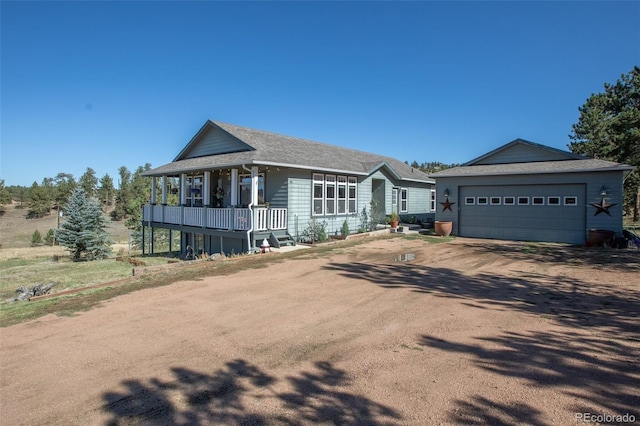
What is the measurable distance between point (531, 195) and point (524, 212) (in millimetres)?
819

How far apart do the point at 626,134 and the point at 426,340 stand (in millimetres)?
17585

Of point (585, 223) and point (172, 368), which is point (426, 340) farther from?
point (585, 223)

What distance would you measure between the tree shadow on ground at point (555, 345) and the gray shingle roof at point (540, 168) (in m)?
8.50

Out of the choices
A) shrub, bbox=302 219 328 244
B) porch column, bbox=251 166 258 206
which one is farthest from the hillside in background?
porch column, bbox=251 166 258 206

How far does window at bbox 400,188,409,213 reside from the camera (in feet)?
73.2

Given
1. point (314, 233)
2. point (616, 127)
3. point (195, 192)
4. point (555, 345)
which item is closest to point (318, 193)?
point (314, 233)

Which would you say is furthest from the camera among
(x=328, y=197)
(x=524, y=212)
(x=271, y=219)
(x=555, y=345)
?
(x=328, y=197)

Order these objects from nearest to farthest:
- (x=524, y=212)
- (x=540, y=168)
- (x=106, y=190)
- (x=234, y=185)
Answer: (x=234, y=185) → (x=540, y=168) → (x=524, y=212) → (x=106, y=190)

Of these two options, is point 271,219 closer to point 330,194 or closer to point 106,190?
point 330,194

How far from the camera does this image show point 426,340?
14.6 feet

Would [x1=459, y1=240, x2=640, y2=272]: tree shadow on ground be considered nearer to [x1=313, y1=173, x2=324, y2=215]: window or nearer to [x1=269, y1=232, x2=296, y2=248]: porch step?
[x1=313, y1=173, x2=324, y2=215]: window

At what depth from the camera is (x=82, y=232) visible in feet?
60.2

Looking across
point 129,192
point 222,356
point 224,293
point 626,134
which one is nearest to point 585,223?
point 626,134

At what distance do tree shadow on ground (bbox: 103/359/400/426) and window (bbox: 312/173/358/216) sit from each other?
Answer: 39.1 ft
